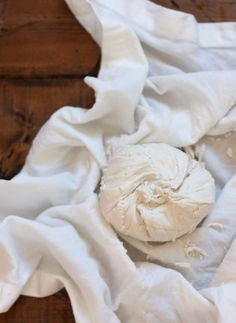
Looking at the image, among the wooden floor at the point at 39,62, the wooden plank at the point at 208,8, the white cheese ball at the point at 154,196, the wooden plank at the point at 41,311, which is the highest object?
the wooden plank at the point at 208,8

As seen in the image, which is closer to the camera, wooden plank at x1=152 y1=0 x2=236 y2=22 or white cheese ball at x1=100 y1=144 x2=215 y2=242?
white cheese ball at x1=100 y1=144 x2=215 y2=242

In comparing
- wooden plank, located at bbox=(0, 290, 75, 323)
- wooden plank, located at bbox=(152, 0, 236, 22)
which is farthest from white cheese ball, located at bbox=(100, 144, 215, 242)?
wooden plank, located at bbox=(152, 0, 236, 22)

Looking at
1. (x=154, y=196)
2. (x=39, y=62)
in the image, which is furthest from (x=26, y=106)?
(x=154, y=196)

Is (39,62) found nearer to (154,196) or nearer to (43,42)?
(43,42)

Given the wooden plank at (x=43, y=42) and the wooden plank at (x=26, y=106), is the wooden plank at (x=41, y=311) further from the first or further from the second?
the wooden plank at (x=43, y=42)

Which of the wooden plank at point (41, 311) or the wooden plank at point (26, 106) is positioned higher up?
the wooden plank at point (26, 106)

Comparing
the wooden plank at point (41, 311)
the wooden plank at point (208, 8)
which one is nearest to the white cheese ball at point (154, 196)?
the wooden plank at point (41, 311)

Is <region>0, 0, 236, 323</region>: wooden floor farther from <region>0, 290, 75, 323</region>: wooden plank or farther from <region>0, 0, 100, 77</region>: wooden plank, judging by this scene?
<region>0, 290, 75, 323</region>: wooden plank
